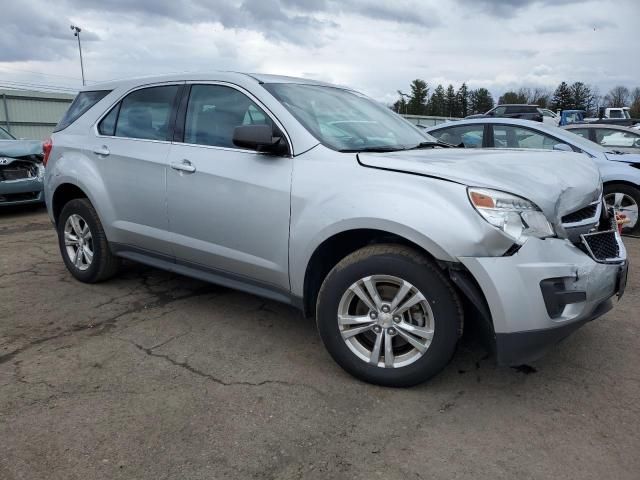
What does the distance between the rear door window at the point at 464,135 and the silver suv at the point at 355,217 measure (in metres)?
3.43

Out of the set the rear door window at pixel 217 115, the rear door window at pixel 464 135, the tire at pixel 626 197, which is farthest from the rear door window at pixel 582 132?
the rear door window at pixel 217 115

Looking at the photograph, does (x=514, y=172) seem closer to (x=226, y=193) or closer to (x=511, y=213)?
(x=511, y=213)

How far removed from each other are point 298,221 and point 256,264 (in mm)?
465

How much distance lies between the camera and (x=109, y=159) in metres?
4.23

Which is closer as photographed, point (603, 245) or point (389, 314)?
point (389, 314)

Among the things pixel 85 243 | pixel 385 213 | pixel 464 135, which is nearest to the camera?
pixel 385 213

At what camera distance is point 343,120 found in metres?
3.57

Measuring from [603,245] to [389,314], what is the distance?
130 centimetres

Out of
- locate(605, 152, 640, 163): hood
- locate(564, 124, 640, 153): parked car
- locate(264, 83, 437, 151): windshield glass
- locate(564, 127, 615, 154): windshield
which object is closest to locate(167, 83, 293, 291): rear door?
locate(264, 83, 437, 151): windshield glass

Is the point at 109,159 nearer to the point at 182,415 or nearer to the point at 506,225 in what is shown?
the point at 182,415

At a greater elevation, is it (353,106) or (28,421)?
(353,106)

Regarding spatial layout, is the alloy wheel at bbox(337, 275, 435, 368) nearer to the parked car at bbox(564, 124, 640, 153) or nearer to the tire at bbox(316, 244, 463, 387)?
the tire at bbox(316, 244, 463, 387)

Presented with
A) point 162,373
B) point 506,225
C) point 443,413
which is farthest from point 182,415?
point 506,225

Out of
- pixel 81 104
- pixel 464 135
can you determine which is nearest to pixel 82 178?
pixel 81 104
